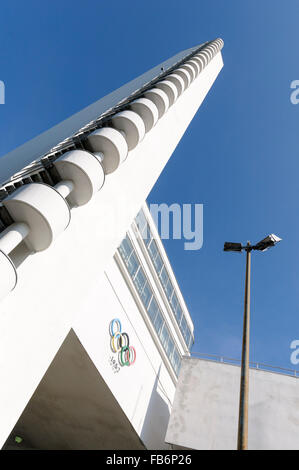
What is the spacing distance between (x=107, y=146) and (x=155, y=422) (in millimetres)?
14567

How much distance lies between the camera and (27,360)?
3.45 meters

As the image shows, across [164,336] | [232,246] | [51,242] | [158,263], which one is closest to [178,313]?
[164,336]

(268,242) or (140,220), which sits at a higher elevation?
(140,220)

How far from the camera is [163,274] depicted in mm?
19078

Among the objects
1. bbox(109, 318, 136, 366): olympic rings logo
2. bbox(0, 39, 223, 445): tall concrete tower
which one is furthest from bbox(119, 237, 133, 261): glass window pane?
bbox(0, 39, 223, 445): tall concrete tower

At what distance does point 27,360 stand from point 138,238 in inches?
469

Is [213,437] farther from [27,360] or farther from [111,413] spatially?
[27,360]

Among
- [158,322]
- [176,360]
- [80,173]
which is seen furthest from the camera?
[176,360]

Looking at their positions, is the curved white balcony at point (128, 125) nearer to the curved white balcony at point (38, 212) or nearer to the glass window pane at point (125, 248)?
the curved white balcony at point (38, 212)

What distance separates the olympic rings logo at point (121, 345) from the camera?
12341 mm

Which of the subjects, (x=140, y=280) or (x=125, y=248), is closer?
(x=125, y=248)

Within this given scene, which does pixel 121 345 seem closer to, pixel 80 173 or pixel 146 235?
pixel 146 235

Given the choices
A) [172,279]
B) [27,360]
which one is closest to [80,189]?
[27,360]

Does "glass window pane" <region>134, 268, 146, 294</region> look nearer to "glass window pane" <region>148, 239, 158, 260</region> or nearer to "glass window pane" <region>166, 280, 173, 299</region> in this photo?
"glass window pane" <region>148, 239, 158, 260</region>
